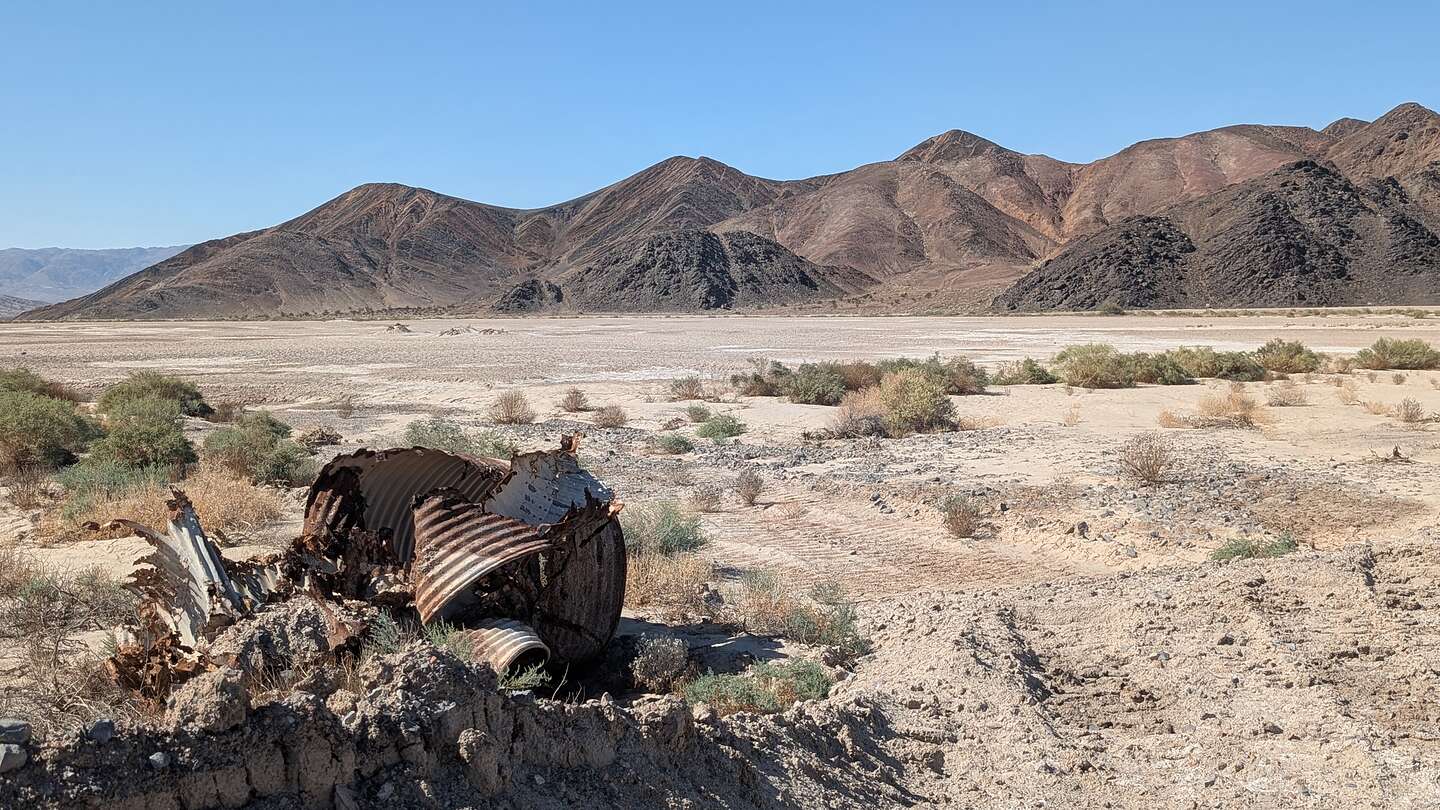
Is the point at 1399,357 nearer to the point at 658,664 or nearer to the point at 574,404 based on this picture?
the point at 574,404

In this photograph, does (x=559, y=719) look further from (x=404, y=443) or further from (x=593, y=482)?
(x=404, y=443)

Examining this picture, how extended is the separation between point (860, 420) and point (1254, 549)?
343 inches

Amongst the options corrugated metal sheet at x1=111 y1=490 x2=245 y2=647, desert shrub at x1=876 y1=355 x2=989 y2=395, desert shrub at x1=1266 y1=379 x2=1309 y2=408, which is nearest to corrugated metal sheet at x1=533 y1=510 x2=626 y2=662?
corrugated metal sheet at x1=111 y1=490 x2=245 y2=647

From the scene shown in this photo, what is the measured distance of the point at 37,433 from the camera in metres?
12.6

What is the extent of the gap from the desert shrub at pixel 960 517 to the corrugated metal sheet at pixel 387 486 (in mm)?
5462

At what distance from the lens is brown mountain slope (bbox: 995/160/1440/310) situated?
76688 millimetres

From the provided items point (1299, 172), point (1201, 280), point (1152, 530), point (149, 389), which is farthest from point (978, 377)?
point (1299, 172)

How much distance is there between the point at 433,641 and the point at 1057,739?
336 centimetres

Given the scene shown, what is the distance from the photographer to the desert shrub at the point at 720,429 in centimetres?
1688

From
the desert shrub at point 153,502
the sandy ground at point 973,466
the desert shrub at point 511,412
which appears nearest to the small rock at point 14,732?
the desert shrub at point 153,502

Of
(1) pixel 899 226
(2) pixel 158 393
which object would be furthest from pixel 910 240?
(2) pixel 158 393

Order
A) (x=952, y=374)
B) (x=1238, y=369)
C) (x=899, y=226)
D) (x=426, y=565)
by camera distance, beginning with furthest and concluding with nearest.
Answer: (x=899, y=226) → (x=1238, y=369) → (x=952, y=374) → (x=426, y=565)

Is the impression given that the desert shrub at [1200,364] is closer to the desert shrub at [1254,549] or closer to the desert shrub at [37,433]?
the desert shrub at [1254,549]

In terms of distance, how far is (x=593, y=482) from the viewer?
20.4 feet
